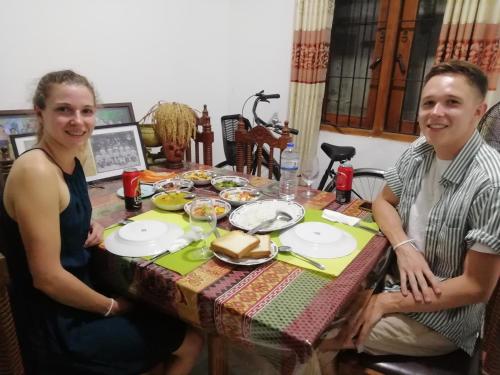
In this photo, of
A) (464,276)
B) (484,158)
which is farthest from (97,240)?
(484,158)

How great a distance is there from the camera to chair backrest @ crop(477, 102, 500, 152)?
1347mm

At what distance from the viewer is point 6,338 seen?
2.63 feet

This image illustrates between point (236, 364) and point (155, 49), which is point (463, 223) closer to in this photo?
point (236, 364)

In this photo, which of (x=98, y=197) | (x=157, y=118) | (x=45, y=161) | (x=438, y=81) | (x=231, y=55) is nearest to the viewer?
(x=45, y=161)

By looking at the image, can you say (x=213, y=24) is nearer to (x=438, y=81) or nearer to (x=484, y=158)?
(x=438, y=81)

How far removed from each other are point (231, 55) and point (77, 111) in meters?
2.53

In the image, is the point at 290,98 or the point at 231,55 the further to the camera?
the point at 231,55

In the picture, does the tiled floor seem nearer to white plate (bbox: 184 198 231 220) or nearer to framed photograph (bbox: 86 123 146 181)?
white plate (bbox: 184 198 231 220)

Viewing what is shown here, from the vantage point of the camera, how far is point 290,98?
2982 mm

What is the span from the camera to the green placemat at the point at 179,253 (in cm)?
100

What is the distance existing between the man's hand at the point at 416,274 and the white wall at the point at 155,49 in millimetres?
1583

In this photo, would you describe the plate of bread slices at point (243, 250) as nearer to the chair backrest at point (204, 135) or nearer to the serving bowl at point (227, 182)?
the serving bowl at point (227, 182)

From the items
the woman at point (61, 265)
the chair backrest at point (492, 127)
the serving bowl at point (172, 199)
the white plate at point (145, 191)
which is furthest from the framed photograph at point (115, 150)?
the chair backrest at point (492, 127)

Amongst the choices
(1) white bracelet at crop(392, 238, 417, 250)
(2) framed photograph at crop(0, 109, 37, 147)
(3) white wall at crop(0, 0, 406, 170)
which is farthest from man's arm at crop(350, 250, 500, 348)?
(2) framed photograph at crop(0, 109, 37, 147)
